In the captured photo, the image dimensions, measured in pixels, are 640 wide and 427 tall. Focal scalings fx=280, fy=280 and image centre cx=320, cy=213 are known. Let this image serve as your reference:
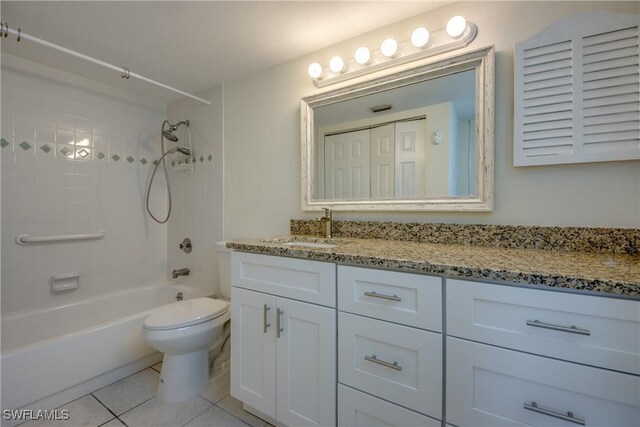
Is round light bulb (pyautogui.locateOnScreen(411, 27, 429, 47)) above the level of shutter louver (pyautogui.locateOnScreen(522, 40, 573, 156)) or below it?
above

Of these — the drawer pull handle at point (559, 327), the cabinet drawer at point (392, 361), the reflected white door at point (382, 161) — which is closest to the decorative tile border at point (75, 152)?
the reflected white door at point (382, 161)

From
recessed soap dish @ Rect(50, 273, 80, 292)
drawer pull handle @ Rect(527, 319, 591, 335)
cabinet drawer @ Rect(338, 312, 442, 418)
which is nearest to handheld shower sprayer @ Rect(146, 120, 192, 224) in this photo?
recessed soap dish @ Rect(50, 273, 80, 292)

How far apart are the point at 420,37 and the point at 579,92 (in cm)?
69

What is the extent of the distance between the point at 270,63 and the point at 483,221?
5.44ft

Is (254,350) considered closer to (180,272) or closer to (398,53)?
(180,272)

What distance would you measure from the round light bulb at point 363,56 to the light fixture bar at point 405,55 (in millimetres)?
28

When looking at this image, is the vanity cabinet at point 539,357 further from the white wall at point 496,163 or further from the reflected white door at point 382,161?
the reflected white door at point 382,161

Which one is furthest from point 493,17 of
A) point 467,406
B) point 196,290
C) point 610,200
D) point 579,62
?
point 196,290

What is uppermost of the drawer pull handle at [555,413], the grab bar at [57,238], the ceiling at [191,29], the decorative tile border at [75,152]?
the ceiling at [191,29]

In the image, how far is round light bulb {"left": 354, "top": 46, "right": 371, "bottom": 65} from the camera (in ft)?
4.95

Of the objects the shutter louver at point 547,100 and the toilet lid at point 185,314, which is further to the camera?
the toilet lid at point 185,314

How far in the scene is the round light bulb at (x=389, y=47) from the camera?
4.66ft

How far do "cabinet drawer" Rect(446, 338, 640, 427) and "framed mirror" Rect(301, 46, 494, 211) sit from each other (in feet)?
2.24

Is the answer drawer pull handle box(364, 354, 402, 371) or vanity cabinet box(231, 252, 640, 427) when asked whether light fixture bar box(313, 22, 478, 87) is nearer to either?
vanity cabinet box(231, 252, 640, 427)
